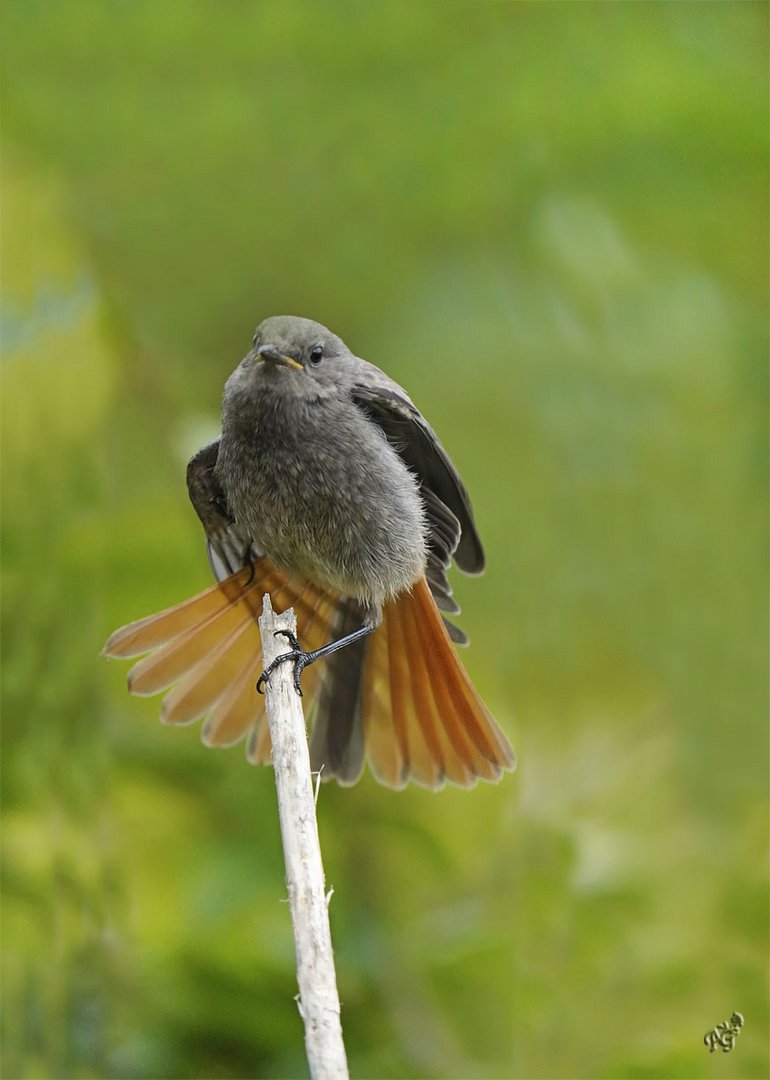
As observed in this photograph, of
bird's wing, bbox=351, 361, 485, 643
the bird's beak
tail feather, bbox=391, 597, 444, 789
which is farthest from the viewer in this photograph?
tail feather, bbox=391, 597, 444, 789

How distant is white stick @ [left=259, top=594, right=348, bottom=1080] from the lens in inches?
55.9

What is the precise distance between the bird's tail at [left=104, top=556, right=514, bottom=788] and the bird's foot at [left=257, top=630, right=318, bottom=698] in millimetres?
123

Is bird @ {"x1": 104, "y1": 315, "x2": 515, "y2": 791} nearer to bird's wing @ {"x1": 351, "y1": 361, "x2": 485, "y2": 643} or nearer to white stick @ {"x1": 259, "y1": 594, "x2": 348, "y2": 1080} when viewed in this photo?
bird's wing @ {"x1": 351, "y1": 361, "x2": 485, "y2": 643}

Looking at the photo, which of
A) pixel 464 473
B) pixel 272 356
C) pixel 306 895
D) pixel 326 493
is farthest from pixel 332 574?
pixel 306 895

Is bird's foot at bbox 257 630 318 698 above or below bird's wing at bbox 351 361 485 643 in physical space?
below

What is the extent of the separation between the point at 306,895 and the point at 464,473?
5.63ft

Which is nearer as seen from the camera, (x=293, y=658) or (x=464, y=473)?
(x=293, y=658)

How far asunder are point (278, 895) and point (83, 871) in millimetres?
483

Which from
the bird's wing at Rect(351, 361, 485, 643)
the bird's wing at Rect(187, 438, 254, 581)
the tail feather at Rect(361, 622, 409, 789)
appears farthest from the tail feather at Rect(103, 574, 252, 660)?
the bird's wing at Rect(351, 361, 485, 643)

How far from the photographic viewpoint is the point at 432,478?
2547 mm

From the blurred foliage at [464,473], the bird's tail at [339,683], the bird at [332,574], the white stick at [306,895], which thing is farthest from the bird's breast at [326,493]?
the white stick at [306,895]

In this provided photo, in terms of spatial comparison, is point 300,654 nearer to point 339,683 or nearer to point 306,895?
point 339,683

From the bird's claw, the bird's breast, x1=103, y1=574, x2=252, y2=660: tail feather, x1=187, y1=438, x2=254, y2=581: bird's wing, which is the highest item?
x1=187, y1=438, x2=254, y2=581: bird's wing

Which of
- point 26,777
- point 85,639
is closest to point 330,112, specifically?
point 85,639
